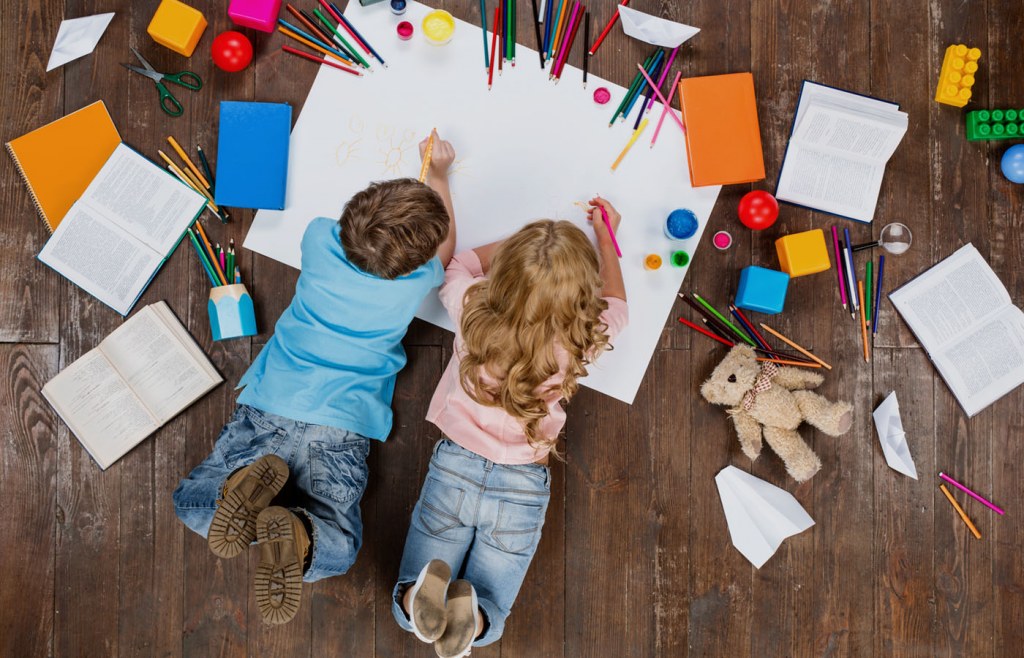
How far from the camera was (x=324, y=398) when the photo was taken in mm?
1221

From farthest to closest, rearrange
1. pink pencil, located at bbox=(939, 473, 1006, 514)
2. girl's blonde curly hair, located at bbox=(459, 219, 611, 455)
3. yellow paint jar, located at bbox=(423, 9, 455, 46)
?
pink pencil, located at bbox=(939, 473, 1006, 514), yellow paint jar, located at bbox=(423, 9, 455, 46), girl's blonde curly hair, located at bbox=(459, 219, 611, 455)

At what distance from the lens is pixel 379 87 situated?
138cm

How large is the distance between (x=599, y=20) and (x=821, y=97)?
51 centimetres

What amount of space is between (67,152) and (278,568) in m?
1.00

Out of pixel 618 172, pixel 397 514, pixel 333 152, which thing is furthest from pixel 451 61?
pixel 397 514

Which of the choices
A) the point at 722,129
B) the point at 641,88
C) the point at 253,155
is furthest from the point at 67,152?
the point at 722,129

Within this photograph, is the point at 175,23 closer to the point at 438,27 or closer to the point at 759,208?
the point at 438,27

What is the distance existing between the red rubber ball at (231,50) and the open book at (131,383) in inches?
20.7

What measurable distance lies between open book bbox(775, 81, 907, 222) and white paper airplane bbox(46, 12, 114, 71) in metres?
1.51

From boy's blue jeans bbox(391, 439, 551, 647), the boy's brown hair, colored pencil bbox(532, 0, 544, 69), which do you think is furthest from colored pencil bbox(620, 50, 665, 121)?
boy's blue jeans bbox(391, 439, 551, 647)

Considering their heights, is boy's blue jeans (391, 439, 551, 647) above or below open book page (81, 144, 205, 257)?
below

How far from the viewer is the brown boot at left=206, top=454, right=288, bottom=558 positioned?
1166mm

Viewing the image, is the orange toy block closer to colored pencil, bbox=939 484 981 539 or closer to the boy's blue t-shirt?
the boy's blue t-shirt

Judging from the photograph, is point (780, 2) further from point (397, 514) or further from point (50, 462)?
point (50, 462)
